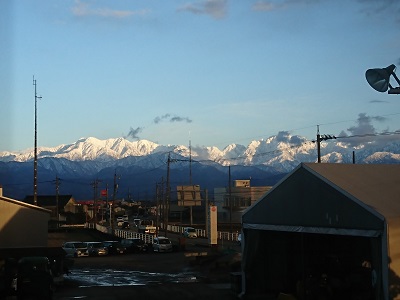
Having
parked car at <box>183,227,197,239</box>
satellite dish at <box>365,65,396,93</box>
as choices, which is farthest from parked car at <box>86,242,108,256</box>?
satellite dish at <box>365,65,396,93</box>

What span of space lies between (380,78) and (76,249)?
125ft

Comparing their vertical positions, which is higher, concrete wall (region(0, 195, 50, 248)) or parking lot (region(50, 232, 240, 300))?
concrete wall (region(0, 195, 50, 248))

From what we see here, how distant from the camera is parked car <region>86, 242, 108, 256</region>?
53.2 meters

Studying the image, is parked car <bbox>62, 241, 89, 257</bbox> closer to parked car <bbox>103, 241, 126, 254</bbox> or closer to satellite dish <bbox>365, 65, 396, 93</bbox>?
parked car <bbox>103, 241, 126, 254</bbox>

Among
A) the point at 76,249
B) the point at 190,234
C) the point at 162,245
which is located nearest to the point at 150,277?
the point at 76,249

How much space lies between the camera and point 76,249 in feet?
172

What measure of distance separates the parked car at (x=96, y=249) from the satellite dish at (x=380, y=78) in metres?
38.2

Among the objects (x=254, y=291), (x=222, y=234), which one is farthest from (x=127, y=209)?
(x=254, y=291)

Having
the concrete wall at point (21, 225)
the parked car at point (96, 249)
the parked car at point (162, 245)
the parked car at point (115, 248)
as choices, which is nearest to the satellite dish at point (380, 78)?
the concrete wall at point (21, 225)

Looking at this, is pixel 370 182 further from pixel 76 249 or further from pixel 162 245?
pixel 162 245

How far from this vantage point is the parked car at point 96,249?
5315cm

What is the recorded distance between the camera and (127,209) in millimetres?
178250

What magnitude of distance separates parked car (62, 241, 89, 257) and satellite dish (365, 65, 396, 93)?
37330mm

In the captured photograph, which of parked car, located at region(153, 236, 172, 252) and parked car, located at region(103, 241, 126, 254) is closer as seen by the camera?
parked car, located at region(103, 241, 126, 254)
